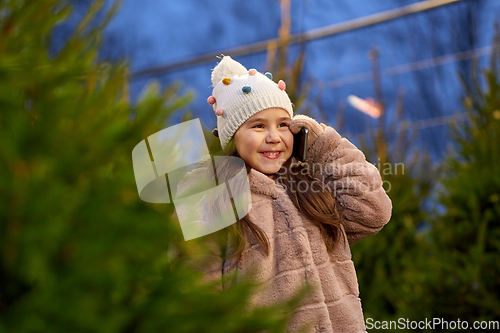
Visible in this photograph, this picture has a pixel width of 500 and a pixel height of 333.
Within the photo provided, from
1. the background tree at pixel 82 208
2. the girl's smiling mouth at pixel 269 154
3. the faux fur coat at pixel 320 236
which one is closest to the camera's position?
the background tree at pixel 82 208

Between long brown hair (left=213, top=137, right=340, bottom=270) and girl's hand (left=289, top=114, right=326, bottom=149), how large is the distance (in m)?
0.09

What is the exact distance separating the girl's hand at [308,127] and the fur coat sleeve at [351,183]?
2cm

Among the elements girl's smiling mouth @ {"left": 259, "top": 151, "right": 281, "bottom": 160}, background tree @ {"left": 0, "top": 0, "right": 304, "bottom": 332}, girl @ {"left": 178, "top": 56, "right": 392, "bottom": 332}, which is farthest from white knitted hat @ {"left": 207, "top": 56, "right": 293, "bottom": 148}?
background tree @ {"left": 0, "top": 0, "right": 304, "bottom": 332}

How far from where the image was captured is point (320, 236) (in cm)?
159

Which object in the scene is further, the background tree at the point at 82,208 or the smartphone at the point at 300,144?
the smartphone at the point at 300,144

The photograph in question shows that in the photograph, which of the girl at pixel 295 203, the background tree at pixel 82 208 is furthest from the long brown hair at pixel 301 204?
the background tree at pixel 82 208

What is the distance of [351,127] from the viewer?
12.0 m

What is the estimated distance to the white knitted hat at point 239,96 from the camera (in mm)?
1581

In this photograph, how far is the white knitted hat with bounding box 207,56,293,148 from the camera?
1581 mm

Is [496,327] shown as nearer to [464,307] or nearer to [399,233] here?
[464,307]

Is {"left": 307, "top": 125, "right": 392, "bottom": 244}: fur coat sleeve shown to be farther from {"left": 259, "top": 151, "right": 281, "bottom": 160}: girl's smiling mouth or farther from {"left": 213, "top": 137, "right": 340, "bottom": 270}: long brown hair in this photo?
{"left": 259, "top": 151, "right": 281, "bottom": 160}: girl's smiling mouth

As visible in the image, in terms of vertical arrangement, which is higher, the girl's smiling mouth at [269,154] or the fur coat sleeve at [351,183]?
the girl's smiling mouth at [269,154]

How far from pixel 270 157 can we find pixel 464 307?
151 cm

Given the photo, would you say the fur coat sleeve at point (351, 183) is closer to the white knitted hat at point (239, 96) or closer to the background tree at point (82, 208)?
the white knitted hat at point (239, 96)
